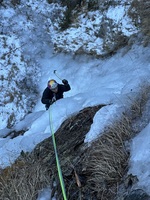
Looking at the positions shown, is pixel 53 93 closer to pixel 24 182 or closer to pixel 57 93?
pixel 57 93

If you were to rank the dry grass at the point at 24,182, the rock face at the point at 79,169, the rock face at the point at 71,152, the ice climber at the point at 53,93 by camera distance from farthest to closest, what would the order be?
the ice climber at the point at 53,93, the dry grass at the point at 24,182, the rock face at the point at 71,152, the rock face at the point at 79,169

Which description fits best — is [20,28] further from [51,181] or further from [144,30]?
[51,181]

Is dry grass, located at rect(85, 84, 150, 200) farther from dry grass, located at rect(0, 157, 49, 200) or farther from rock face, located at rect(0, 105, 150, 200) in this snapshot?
dry grass, located at rect(0, 157, 49, 200)

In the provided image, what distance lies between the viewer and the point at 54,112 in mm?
6145

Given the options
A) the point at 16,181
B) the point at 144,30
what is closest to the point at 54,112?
the point at 16,181

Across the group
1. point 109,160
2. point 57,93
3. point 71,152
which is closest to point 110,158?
point 109,160

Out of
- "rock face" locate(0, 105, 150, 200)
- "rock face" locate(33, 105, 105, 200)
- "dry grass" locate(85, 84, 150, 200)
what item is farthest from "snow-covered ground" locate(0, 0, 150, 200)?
"dry grass" locate(85, 84, 150, 200)

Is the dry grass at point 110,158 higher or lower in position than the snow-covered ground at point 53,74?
lower

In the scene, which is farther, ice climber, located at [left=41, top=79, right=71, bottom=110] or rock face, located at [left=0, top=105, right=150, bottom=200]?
ice climber, located at [left=41, top=79, right=71, bottom=110]

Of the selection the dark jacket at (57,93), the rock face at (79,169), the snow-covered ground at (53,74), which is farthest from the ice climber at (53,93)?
the rock face at (79,169)

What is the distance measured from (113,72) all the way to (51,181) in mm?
4481

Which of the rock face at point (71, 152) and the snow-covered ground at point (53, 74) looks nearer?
the rock face at point (71, 152)

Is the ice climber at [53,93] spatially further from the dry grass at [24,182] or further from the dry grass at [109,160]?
the dry grass at [109,160]

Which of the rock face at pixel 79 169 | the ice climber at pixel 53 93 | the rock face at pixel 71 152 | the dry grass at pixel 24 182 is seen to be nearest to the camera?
the rock face at pixel 79 169
